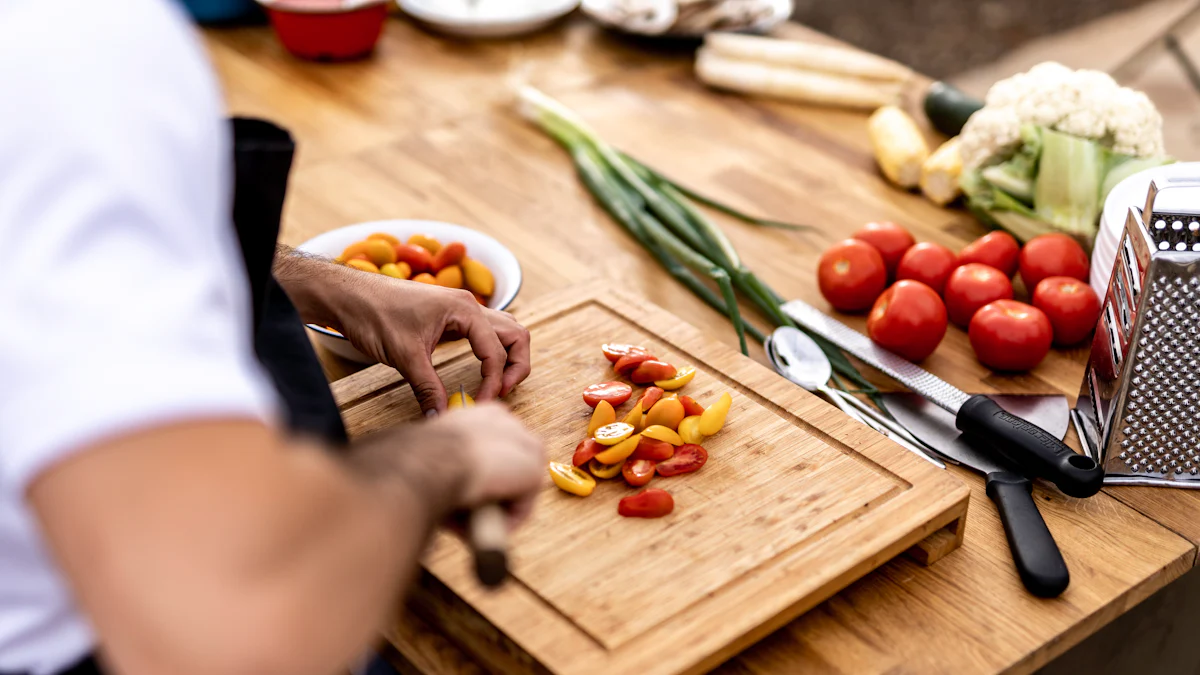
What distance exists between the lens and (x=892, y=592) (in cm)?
114

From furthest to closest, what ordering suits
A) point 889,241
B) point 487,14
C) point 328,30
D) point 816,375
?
point 487,14
point 328,30
point 889,241
point 816,375

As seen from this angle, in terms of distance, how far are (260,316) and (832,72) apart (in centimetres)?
159

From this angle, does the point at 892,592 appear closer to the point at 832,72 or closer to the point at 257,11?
the point at 832,72

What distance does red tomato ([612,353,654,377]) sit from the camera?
134 cm

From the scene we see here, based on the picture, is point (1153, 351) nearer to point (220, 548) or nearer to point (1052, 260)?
point (1052, 260)

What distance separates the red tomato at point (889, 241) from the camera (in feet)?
5.43

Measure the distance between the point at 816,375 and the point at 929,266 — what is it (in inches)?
11.8

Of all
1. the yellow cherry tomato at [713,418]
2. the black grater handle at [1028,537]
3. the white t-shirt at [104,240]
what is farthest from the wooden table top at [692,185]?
the white t-shirt at [104,240]

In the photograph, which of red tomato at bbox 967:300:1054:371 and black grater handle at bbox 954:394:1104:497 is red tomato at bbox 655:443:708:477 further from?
red tomato at bbox 967:300:1054:371

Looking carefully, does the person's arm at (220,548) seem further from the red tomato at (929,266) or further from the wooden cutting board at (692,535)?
the red tomato at (929,266)

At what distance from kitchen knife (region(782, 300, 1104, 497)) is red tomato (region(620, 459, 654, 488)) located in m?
0.39

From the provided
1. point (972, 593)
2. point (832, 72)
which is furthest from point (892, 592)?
point (832, 72)

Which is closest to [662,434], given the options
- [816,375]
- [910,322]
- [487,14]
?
[816,375]

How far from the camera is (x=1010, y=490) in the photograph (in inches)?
48.2
